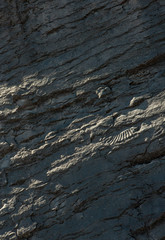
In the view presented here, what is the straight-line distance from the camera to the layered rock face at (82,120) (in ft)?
6.42

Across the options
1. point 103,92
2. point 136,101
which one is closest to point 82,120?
point 103,92

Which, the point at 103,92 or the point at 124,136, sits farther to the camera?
the point at 103,92

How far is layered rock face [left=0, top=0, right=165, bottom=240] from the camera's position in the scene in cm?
196

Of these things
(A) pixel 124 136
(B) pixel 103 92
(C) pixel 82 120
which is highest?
(B) pixel 103 92

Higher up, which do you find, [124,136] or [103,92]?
[103,92]

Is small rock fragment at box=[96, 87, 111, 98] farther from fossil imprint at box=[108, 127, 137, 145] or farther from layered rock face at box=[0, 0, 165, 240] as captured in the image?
fossil imprint at box=[108, 127, 137, 145]

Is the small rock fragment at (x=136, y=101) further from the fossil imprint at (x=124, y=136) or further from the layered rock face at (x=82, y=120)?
the fossil imprint at (x=124, y=136)

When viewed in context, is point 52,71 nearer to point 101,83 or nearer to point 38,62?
point 38,62

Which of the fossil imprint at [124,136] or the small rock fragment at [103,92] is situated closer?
the fossil imprint at [124,136]

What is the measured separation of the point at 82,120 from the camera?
2.14m

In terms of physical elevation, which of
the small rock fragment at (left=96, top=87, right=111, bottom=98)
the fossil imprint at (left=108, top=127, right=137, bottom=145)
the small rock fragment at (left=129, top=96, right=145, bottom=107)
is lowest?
the fossil imprint at (left=108, top=127, right=137, bottom=145)

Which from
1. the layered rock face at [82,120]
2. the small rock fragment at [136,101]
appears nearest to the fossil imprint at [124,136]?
the layered rock face at [82,120]

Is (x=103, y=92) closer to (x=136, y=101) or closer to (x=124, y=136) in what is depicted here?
(x=136, y=101)

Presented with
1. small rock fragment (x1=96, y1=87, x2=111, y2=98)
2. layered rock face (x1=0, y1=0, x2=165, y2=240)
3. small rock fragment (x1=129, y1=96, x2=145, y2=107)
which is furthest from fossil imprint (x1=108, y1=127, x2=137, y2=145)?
small rock fragment (x1=96, y1=87, x2=111, y2=98)
